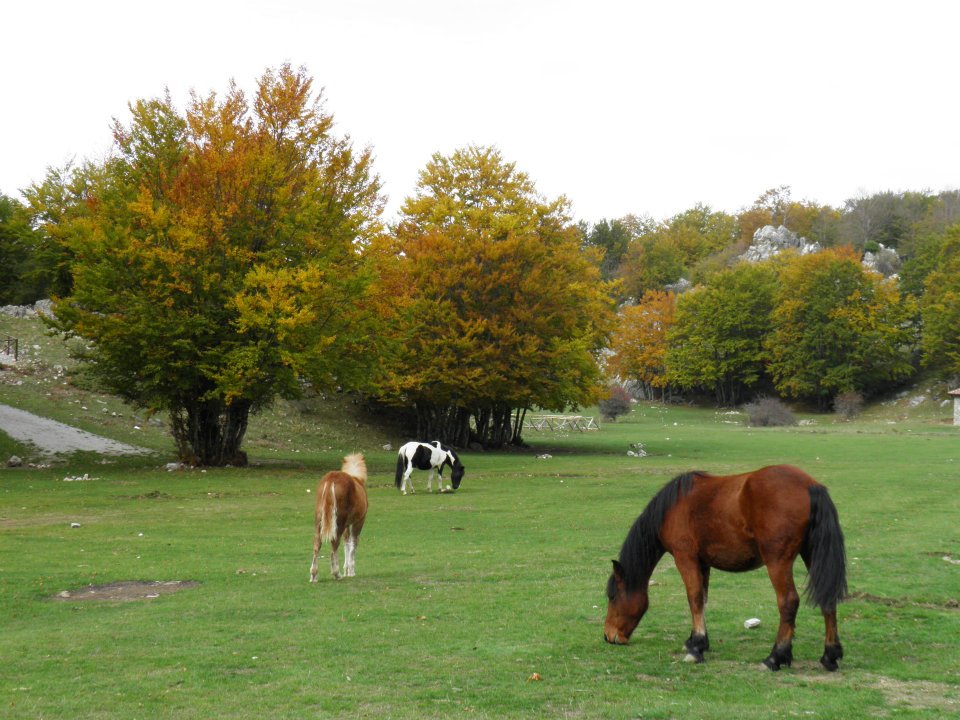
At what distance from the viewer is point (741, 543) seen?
27.9 feet

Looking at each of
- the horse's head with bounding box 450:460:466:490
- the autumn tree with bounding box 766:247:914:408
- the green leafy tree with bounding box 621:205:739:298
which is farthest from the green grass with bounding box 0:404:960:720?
the green leafy tree with bounding box 621:205:739:298

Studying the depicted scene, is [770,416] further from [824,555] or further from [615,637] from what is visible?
[824,555]

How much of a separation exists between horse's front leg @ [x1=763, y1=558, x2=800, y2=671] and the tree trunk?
26735 millimetres

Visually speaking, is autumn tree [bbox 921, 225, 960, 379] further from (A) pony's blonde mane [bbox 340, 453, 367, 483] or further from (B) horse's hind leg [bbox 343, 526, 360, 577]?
(B) horse's hind leg [bbox 343, 526, 360, 577]

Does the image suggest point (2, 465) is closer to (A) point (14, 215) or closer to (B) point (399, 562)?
(A) point (14, 215)

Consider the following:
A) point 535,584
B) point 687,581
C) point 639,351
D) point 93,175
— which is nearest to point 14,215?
point 93,175

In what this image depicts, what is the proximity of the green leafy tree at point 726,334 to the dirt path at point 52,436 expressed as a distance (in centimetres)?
6850

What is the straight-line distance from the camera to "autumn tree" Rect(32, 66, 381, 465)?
2867 cm

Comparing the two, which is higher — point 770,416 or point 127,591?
point 770,416

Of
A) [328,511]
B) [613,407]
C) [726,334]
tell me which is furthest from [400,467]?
[726,334]

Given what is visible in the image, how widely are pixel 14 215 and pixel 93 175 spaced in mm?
8416

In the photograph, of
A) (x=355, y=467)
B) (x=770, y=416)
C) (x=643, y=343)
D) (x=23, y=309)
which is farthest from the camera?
(x=643, y=343)

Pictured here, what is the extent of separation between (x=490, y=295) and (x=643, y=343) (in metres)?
61.8

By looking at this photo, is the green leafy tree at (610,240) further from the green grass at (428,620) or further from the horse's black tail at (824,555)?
→ the horse's black tail at (824,555)
